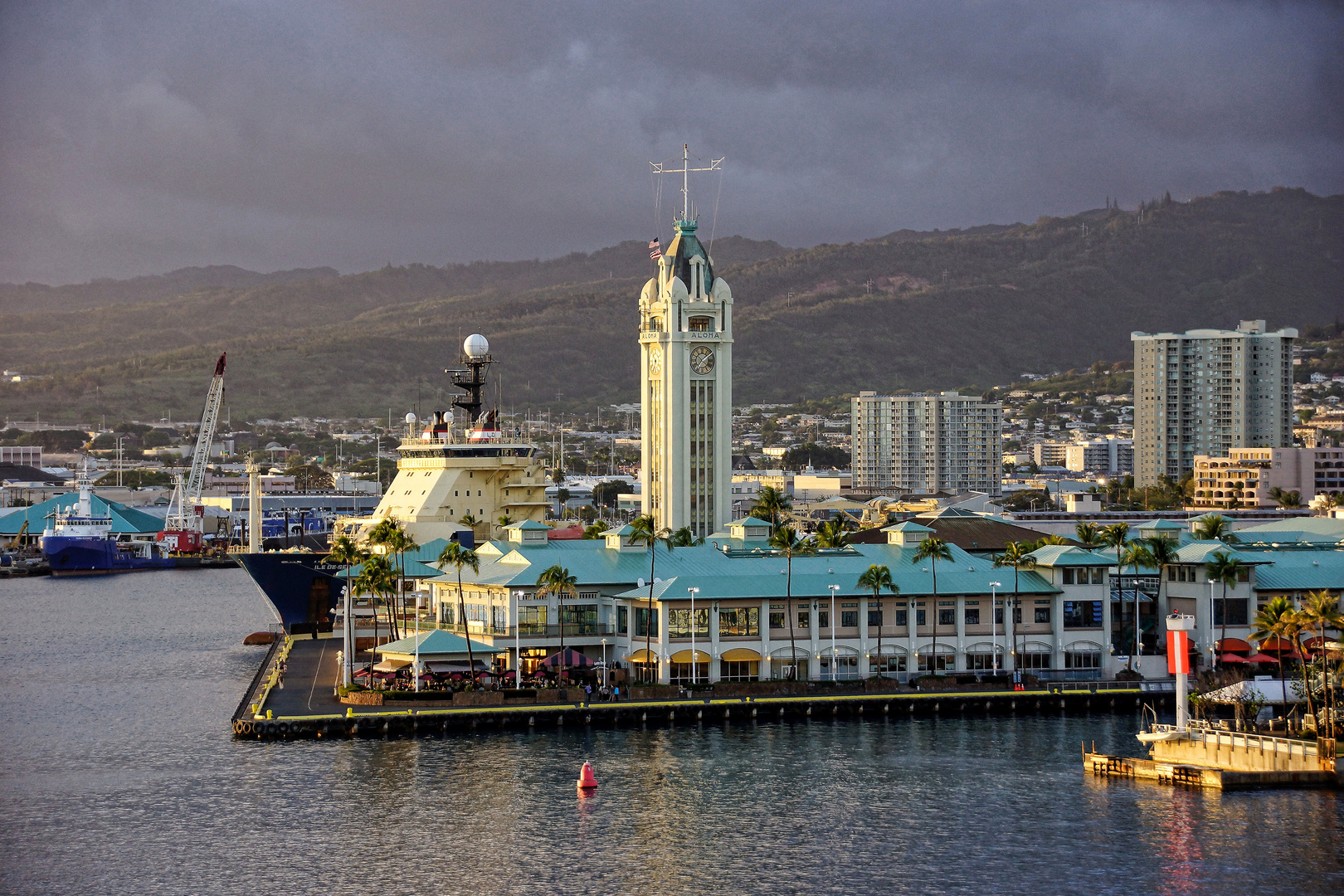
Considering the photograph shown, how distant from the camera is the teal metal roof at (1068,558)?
8275 centimetres

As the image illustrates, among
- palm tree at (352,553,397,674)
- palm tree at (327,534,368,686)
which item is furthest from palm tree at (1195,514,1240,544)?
palm tree at (327,534,368,686)

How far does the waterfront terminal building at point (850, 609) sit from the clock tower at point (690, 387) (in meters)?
37.9

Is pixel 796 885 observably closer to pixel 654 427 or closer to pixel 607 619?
pixel 607 619

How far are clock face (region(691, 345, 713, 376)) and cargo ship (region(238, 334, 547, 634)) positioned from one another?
13.0 m

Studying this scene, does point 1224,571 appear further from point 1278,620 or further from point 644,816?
point 644,816

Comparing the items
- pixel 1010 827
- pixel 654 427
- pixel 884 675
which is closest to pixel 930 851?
pixel 1010 827

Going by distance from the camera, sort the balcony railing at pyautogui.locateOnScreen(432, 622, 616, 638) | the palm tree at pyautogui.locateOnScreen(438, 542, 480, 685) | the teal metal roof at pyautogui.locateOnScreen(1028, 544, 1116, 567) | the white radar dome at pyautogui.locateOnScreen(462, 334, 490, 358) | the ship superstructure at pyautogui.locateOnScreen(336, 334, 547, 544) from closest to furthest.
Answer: the palm tree at pyautogui.locateOnScreen(438, 542, 480, 685) → the balcony railing at pyautogui.locateOnScreen(432, 622, 616, 638) → the teal metal roof at pyautogui.locateOnScreen(1028, 544, 1116, 567) → the ship superstructure at pyautogui.locateOnScreen(336, 334, 547, 544) → the white radar dome at pyautogui.locateOnScreen(462, 334, 490, 358)

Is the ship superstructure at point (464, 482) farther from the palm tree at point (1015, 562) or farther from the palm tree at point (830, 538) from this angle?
the palm tree at point (1015, 562)

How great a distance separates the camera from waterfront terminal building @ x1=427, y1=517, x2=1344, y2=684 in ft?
258

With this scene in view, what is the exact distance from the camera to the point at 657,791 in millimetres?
60562

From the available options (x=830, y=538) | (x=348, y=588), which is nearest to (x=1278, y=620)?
(x=830, y=538)

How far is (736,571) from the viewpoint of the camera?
8131 cm

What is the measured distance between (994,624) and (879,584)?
5773 mm

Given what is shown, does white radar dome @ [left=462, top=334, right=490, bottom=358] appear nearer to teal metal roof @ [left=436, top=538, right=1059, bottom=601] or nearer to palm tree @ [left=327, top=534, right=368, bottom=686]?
palm tree @ [left=327, top=534, right=368, bottom=686]
